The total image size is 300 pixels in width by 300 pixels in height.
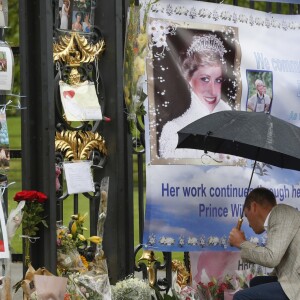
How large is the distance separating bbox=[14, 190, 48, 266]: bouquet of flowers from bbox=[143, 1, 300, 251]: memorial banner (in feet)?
3.50

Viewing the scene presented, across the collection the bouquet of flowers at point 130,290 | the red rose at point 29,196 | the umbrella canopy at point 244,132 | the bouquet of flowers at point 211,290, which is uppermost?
the umbrella canopy at point 244,132

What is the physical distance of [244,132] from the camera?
7062 millimetres

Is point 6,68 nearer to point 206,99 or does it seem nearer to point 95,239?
point 95,239

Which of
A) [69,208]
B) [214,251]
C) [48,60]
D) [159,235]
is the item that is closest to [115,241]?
[159,235]

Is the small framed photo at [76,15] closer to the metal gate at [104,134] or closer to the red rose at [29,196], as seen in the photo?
the metal gate at [104,134]

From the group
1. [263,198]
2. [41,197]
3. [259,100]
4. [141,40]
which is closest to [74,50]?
[141,40]

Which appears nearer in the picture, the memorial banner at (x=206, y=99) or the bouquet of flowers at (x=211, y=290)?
the memorial banner at (x=206, y=99)

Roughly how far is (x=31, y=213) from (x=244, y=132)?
1.50 metres

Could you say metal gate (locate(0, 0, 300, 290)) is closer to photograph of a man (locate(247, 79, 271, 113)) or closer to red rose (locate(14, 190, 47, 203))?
red rose (locate(14, 190, 47, 203))

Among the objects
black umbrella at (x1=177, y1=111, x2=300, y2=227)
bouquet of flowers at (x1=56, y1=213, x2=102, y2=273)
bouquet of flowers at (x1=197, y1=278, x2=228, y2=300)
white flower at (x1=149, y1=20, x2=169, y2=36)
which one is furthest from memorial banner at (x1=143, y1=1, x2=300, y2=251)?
bouquet of flowers at (x1=56, y1=213, x2=102, y2=273)

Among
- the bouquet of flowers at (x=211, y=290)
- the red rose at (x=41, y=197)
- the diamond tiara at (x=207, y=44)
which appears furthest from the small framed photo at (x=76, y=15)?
the bouquet of flowers at (x=211, y=290)

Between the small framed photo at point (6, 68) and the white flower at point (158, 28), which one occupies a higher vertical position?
the white flower at point (158, 28)

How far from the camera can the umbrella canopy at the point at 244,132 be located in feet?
22.9

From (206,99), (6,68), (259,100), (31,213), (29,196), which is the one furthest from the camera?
(259,100)
